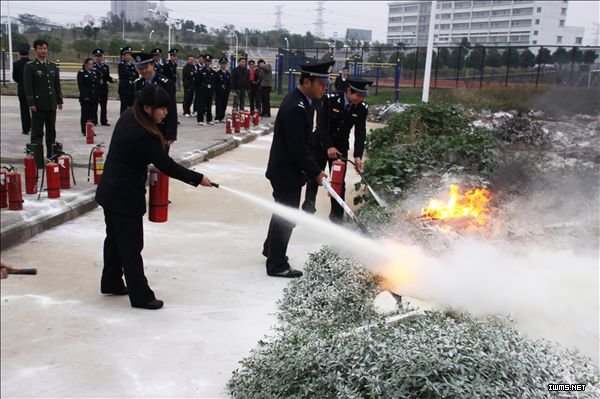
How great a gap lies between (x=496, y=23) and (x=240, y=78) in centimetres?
8444

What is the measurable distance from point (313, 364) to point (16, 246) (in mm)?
3550

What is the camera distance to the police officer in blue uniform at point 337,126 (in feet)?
22.7

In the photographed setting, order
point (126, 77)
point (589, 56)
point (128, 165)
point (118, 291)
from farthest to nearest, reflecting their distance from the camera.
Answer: point (589, 56) < point (126, 77) < point (118, 291) < point (128, 165)

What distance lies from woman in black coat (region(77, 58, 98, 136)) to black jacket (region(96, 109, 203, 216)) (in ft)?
33.1

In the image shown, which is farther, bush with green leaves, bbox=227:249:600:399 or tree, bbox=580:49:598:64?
tree, bbox=580:49:598:64

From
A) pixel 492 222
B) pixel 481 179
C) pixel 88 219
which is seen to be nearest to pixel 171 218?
pixel 88 219

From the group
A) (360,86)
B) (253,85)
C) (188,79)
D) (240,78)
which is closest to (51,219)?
(360,86)

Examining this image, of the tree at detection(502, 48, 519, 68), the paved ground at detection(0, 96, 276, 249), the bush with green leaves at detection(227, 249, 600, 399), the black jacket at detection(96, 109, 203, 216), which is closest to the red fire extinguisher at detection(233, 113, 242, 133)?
the paved ground at detection(0, 96, 276, 249)

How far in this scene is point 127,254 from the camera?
14.3ft

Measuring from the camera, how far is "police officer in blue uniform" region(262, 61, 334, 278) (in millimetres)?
5289

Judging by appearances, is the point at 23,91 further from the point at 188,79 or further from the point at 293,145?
the point at 293,145

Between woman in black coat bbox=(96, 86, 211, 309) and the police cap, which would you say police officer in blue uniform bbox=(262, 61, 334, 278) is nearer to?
woman in black coat bbox=(96, 86, 211, 309)

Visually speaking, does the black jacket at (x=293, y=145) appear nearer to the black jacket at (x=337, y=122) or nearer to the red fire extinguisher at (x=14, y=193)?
the black jacket at (x=337, y=122)

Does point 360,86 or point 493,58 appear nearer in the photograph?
point 360,86
